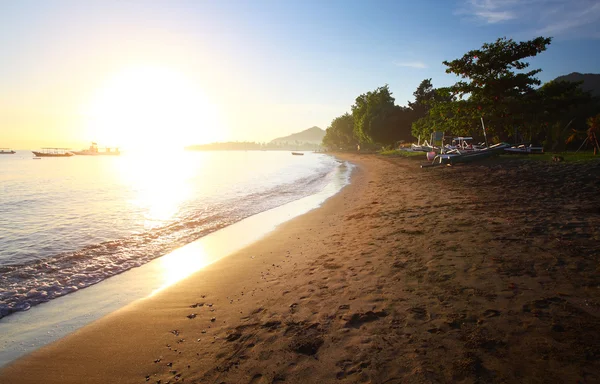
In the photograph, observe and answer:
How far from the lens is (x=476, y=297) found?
4.36 meters

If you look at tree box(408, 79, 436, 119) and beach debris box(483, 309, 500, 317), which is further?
tree box(408, 79, 436, 119)

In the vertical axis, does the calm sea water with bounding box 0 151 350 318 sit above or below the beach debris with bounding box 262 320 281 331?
below

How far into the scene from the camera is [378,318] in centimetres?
412

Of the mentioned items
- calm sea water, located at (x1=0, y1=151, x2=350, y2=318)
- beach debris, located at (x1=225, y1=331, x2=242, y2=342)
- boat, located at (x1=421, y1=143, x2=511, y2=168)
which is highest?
boat, located at (x1=421, y1=143, x2=511, y2=168)

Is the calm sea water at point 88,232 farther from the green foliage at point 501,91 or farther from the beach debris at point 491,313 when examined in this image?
the green foliage at point 501,91

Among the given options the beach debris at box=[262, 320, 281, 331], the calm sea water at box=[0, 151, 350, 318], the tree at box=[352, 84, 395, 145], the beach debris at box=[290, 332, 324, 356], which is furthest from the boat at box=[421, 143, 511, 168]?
the tree at box=[352, 84, 395, 145]

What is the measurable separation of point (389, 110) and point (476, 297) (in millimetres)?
78386

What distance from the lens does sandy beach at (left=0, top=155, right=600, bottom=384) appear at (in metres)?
3.19

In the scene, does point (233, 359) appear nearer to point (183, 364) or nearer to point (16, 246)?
point (183, 364)

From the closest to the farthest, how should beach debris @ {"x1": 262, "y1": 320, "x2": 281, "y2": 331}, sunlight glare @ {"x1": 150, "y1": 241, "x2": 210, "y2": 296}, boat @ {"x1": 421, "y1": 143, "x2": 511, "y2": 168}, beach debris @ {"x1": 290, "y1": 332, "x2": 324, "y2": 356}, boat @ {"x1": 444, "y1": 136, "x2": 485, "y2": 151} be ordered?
1. beach debris @ {"x1": 290, "y1": 332, "x2": 324, "y2": 356}
2. beach debris @ {"x1": 262, "y1": 320, "x2": 281, "y2": 331}
3. sunlight glare @ {"x1": 150, "y1": 241, "x2": 210, "y2": 296}
4. boat @ {"x1": 421, "y1": 143, "x2": 511, "y2": 168}
5. boat @ {"x1": 444, "y1": 136, "x2": 485, "y2": 151}

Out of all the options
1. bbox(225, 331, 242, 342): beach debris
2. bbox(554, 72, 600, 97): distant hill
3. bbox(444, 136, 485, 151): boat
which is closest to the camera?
bbox(225, 331, 242, 342): beach debris

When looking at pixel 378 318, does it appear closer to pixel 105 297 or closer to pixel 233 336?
pixel 233 336

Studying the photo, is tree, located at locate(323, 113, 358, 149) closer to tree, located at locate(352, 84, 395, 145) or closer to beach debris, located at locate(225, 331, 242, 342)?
tree, located at locate(352, 84, 395, 145)

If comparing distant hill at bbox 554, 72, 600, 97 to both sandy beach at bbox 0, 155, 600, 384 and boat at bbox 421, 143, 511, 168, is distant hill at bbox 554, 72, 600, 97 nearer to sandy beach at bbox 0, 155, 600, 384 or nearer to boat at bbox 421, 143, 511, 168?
boat at bbox 421, 143, 511, 168
